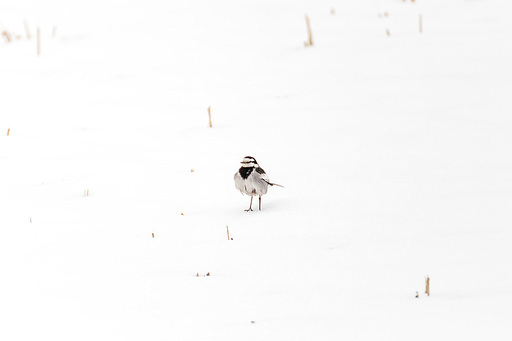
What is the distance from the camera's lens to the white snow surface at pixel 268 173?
10.2 ft

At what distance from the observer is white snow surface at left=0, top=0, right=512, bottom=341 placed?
309 centimetres

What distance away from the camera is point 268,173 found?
16.4ft

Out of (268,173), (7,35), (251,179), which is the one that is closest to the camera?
(251,179)

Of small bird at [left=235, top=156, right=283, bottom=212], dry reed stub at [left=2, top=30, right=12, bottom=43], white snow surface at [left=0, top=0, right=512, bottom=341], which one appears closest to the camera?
white snow surface at [left=0, top=0, right=512, bottom=341]

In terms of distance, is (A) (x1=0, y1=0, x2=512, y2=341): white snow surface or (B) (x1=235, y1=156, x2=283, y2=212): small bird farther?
(B) (x1=235, y1=156, x2=283, y2=212): small bird

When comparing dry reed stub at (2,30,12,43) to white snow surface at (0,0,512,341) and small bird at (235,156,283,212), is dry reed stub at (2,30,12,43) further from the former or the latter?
small bird at (235,156,283,212)

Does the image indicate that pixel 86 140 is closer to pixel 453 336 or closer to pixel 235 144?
pixel 235 144

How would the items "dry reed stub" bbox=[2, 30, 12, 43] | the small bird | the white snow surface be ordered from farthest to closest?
"dry reed stub" bbox=[2, 30, 12, 43] → the small bird → the white snow surface

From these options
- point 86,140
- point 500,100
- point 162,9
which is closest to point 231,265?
point 86,140

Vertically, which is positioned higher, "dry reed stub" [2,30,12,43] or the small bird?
"dry reed stub" [2,30,12,43]

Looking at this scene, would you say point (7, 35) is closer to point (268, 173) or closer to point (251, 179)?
point (268, 173)

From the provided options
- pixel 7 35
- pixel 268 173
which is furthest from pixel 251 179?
pixel 7 35

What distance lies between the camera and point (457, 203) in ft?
13.6

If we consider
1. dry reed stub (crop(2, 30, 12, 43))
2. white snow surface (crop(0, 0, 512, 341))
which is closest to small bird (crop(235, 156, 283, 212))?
white snow surface (crop(0, 0, 512, 341))
